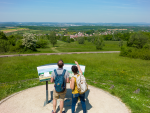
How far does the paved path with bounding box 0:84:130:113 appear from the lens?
628cm

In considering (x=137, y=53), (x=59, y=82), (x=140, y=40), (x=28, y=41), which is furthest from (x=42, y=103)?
(x=140, y=40)

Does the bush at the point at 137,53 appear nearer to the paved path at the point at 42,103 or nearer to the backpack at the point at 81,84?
A: the paved path at the point at 42,103

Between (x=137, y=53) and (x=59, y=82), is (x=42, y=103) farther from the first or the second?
(x=137, y=53)

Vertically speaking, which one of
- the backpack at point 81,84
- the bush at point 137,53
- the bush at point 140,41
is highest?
the backpack at point 81,84

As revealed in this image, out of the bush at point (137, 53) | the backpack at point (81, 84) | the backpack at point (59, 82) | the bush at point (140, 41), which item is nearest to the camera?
the backpack at point (81, 84)

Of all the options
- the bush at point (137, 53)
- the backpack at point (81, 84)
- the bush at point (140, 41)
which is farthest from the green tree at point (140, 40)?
the backpack at point (81, 84)

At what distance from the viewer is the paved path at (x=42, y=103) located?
6.28 meters

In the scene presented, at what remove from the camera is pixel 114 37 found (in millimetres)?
122688

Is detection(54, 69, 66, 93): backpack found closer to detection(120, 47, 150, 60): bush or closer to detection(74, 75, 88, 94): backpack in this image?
detection(74, 75, 88, 94): backpack

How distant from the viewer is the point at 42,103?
692cm

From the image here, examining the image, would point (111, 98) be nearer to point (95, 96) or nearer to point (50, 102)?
point (95, 96)

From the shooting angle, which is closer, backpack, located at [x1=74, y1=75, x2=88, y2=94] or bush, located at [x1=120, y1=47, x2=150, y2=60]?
backpack, located at [x1=74, y1=75, x2=88, y2=94]

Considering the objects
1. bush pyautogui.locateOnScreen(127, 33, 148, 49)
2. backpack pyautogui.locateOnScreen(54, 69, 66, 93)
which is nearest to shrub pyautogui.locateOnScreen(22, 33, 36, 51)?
bush pyautogui.locateOnScreen(127, 33, 148, 49)

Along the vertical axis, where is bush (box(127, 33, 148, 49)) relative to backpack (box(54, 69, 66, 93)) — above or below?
below
